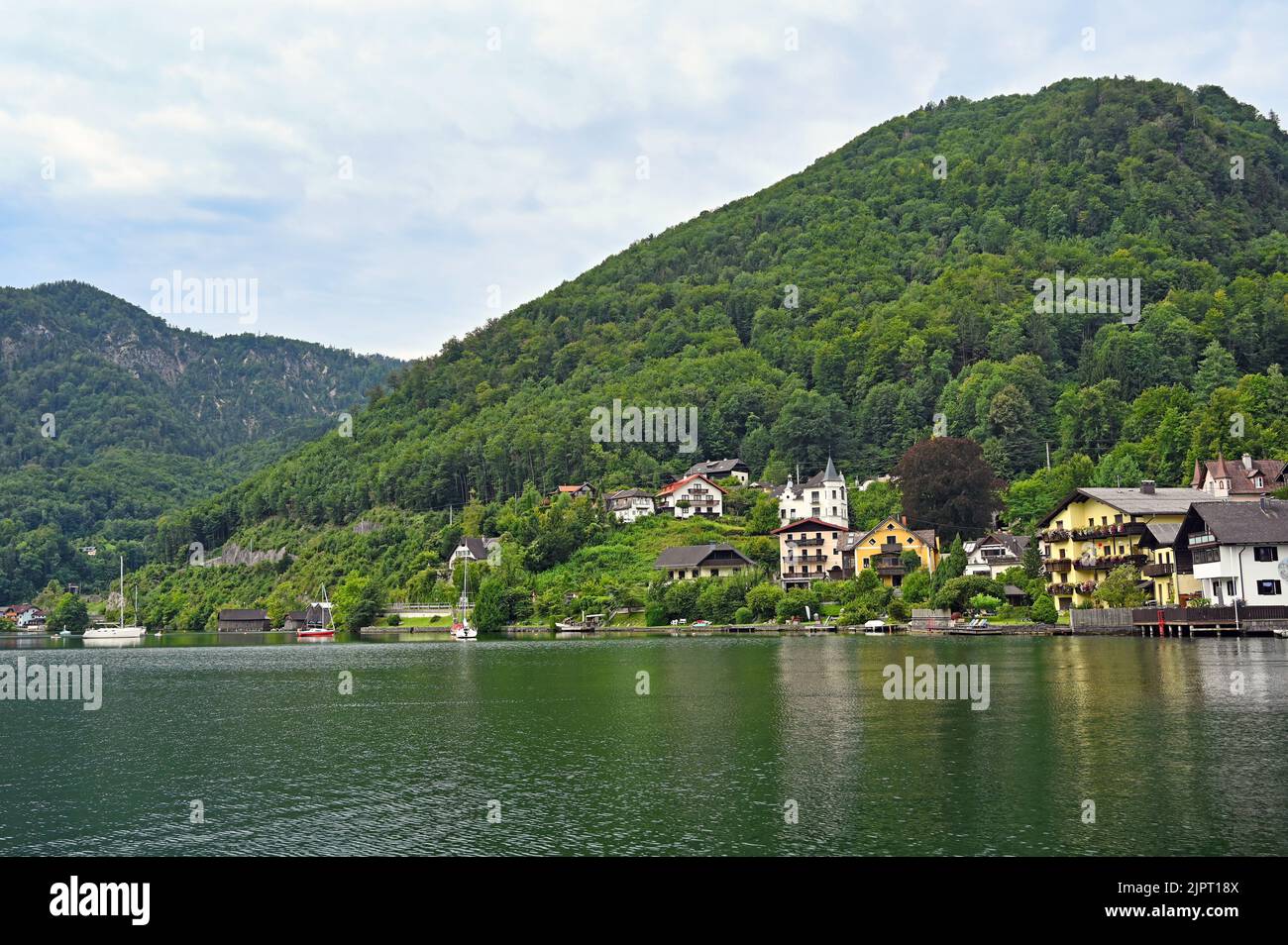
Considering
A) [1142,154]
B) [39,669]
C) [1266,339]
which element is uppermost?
[1142,154]

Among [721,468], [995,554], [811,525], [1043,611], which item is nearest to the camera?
[1043,611]

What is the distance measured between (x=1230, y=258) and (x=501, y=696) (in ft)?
544

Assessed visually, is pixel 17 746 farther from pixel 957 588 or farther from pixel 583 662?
pixel 957 588

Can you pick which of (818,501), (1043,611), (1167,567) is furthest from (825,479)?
(1167,567)

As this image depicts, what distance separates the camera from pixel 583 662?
62.7 m

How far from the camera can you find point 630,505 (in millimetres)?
136500

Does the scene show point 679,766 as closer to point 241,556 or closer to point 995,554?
point 995,554

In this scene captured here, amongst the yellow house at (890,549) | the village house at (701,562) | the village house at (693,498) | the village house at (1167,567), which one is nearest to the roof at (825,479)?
the village house at (693,498)

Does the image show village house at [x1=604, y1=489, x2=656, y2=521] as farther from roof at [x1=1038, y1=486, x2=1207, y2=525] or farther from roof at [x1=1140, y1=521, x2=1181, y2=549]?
roof at [x1=1140, y1=521, x2=1181, y2=549]

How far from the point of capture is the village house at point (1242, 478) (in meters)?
86.4

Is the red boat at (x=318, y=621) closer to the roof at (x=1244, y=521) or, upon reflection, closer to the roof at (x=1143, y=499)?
the roof at (x=1143, y=499)

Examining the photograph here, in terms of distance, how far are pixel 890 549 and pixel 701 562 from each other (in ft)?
60.6

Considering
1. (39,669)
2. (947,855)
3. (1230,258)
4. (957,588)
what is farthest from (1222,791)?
(1230,258)

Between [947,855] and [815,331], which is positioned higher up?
[815,331]
